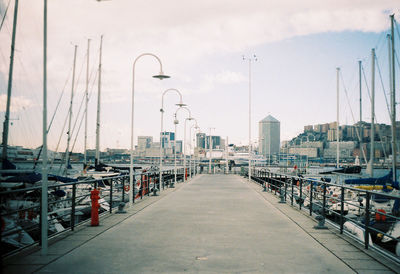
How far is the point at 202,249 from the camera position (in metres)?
7.22

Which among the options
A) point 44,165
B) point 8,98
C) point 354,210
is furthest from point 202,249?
point 8,98

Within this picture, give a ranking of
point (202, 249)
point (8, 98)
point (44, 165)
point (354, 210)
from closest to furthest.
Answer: point (44, 165) < point (202, 249) < point (354, 210) < point (8, 98)

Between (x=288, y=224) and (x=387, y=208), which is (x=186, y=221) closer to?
(x=288, y=224)

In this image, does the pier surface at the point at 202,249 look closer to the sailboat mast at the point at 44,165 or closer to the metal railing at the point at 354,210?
the sailboat mast at the point at 44,165

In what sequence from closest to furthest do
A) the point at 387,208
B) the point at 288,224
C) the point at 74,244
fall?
the point at 74,244 → the point at 288,224 → the point at 387,208

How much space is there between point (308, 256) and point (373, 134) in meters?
31.8

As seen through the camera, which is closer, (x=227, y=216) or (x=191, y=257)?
(x=191, y=257)

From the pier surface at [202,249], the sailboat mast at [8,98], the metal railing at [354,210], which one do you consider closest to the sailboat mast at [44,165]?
the pier surface at [202,249]

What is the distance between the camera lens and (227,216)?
11.7 meters

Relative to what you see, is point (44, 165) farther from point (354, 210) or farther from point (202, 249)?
point (354, 210)

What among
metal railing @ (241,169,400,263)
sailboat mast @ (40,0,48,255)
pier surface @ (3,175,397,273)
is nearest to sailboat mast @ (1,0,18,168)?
pier surface @ (3,175,397,273)

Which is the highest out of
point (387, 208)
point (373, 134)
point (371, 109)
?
point (371, 109)

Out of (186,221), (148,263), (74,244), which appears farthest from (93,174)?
(148,263)

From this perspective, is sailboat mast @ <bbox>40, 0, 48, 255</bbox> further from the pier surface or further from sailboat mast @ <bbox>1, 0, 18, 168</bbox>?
sailboat mast @ <bbox>1, 0, 18, 168</bbox>
